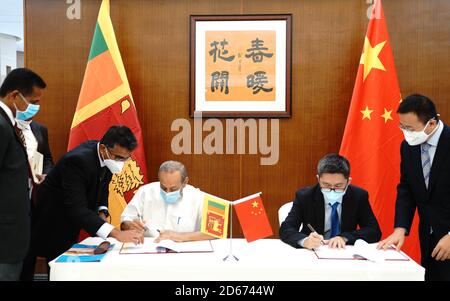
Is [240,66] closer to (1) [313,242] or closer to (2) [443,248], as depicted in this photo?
(1) [313,242]

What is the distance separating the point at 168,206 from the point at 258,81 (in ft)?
4.74

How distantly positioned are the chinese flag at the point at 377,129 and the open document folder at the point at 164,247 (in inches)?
59.5

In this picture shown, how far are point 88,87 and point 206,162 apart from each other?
1.13 metres

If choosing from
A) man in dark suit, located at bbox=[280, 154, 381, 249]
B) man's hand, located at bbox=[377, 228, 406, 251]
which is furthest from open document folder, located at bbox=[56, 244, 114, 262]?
man's hand, located at bbox=[377, 228, 406, 251]

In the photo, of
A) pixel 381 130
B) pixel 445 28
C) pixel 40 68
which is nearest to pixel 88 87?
pixel 40 68

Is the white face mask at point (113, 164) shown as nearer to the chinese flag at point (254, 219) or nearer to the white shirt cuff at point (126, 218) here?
the white shirt cuff at point (126, 218)

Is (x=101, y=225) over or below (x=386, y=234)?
over

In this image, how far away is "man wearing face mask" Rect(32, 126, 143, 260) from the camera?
2.46 meters

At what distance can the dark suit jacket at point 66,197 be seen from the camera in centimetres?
249

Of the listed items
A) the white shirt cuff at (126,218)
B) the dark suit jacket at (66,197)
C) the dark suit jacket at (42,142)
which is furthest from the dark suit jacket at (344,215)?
the dark suit jacket at (42,142)

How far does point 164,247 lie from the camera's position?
230 centimetres

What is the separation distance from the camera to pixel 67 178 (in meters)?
2.50
